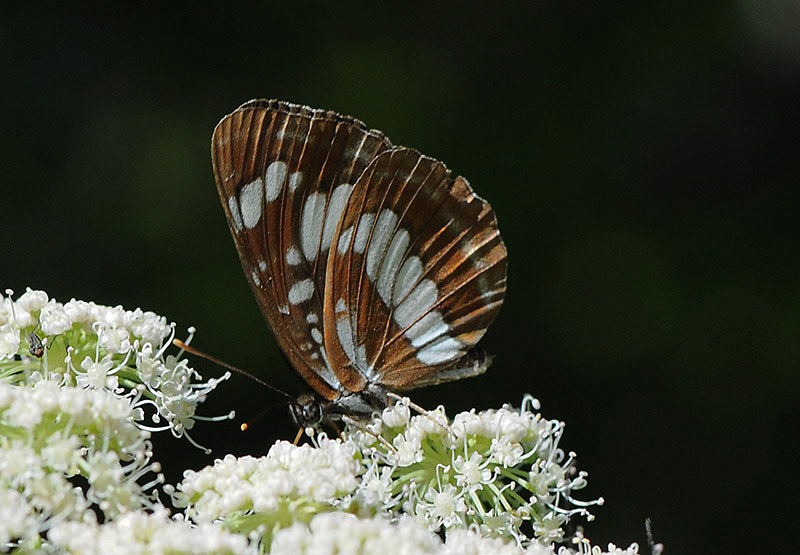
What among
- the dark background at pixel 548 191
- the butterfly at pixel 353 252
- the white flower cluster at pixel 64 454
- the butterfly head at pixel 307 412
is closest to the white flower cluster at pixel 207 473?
the white flower cluster at pixel 64 454

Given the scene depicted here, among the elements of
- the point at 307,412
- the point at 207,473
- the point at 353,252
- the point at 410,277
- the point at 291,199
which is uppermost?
the point at 291,199

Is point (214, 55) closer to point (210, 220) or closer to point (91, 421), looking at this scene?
point (210, 220)

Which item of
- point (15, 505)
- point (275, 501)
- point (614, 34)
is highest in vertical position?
point (614, 34)

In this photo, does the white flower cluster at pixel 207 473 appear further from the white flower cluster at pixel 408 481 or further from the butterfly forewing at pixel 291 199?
the butterfly forewing at pixel 291 199

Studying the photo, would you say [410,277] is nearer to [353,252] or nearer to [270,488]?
[353,252]

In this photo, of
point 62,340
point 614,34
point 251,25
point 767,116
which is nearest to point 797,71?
point 767,116

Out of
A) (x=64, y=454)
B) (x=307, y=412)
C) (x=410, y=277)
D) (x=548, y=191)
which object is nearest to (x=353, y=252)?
(x=410, y=277)
